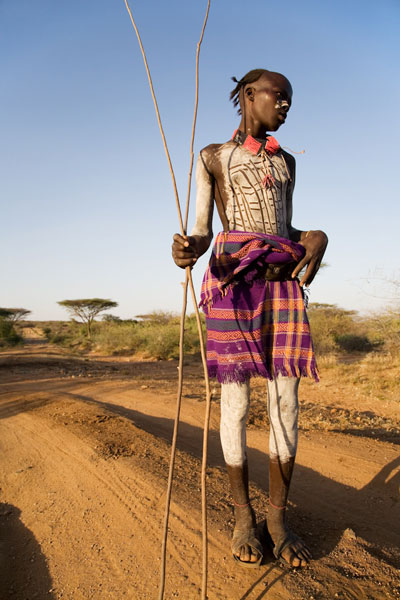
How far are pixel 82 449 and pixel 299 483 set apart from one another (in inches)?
61.0

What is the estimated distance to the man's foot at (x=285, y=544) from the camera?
1.53 metres

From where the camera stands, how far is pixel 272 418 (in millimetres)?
1693

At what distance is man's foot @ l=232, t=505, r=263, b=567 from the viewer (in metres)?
1.51

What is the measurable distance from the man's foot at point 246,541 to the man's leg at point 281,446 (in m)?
0.10

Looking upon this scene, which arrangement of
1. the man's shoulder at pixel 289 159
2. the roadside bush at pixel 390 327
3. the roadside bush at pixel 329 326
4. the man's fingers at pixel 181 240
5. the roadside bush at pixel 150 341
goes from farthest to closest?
the roadside bush at pixel 150 341, the roadside bush at pixel 329 326, the roadside bush at pixel 390 327, the man's shoulder at pixel 289 159, the man's fingers at pixel 181 240

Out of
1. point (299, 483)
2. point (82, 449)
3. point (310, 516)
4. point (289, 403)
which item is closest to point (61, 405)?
point (82, 449)

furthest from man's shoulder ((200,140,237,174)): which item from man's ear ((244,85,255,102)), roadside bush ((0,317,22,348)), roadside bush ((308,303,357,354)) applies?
roadside bush ((0,317,22,348))

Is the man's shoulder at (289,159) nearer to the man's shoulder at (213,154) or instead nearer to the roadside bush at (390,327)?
the man's shoulder at (213,154)

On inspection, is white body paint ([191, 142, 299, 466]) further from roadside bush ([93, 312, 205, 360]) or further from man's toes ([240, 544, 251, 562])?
roadside bush ([93, 312, 205, 360])

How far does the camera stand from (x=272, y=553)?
1.62 meters

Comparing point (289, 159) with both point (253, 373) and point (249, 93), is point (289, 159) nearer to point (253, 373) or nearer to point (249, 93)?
point (249, 93)

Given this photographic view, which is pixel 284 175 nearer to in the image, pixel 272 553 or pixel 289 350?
pixel 289 350

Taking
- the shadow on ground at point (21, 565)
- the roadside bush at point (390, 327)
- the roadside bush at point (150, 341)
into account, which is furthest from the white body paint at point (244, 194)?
the roadside bush at point (150, 341)

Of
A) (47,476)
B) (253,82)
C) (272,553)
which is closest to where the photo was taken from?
(272,553)
